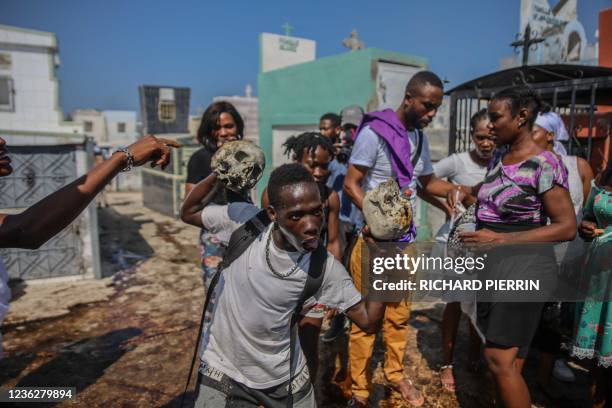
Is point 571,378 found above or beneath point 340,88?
beneath

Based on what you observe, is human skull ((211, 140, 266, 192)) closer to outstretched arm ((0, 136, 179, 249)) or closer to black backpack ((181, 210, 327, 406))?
A: black backpack ((181, 210, 327, 406))

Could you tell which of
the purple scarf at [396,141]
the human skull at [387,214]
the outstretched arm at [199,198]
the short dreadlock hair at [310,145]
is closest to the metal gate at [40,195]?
the short dreadlock hair at [310,145]

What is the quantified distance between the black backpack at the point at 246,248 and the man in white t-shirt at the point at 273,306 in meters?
0.02

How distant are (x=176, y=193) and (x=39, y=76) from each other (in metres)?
4.12

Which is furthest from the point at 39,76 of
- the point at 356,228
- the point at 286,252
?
the point at 286,252

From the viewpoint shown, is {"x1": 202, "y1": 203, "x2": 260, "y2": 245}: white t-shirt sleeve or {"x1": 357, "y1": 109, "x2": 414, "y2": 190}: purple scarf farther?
{"x1": 357, "y1": 109, "x2": 414, "y2": 190}: purple scarf

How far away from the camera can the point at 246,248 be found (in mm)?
1979

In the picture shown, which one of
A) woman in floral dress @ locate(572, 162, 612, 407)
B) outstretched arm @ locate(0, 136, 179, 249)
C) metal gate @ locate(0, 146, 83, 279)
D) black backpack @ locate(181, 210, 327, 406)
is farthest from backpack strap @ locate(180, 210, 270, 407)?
metal gate @ locate(0, 146, 83, 279)

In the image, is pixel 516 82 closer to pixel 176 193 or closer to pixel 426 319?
pixel 426 319

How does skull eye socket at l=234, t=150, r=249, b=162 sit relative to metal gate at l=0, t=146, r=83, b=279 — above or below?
above

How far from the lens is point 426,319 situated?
15.4 feet

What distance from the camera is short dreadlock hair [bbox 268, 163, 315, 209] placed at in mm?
1863

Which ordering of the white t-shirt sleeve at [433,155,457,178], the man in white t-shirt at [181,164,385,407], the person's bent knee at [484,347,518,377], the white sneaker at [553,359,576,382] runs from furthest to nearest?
the white t-shirt sleeve at [433,155,457,178], the white sneaker at [553,359,576,382], the person's bent knee at [484,347,518,377], the man in white t-shirt at [181,164,385,407]

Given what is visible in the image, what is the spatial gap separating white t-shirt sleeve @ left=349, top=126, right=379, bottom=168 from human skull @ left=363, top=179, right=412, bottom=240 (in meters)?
0.87
